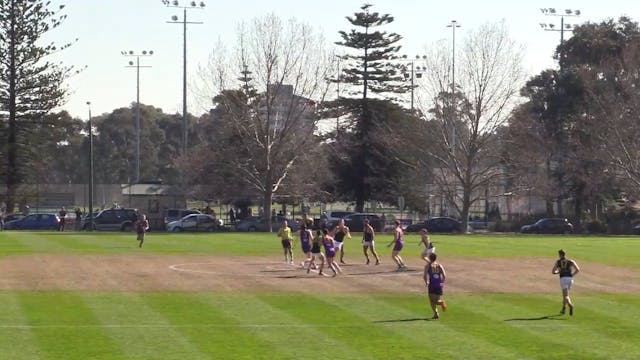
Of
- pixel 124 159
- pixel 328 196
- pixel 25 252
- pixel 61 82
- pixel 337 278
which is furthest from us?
pixel 124 159

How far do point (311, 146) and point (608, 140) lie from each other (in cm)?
2348

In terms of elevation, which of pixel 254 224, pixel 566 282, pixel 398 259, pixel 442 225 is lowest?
pixel 566 282

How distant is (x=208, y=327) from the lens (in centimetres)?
2469

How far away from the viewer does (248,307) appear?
28.6 metres

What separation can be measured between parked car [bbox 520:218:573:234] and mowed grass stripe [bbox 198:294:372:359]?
56.3m

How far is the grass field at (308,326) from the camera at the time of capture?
21.5 meters

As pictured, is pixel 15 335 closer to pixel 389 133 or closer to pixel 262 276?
pixel 262 276

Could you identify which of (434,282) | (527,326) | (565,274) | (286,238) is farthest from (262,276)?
(527,326)

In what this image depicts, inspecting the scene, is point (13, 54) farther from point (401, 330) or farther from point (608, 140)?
point (401, 330)

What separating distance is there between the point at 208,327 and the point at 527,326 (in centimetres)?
752

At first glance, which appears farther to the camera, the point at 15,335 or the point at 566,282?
the point at 566,282

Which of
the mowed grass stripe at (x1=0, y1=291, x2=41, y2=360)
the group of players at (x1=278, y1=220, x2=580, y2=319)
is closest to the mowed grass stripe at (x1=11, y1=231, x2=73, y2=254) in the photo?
the group of players at (x1=278, y1=220, x2=580, y2=319)

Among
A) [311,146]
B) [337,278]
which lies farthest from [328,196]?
[337,278]

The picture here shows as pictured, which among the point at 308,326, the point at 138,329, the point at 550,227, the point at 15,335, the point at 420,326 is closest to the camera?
the point at 15,335
